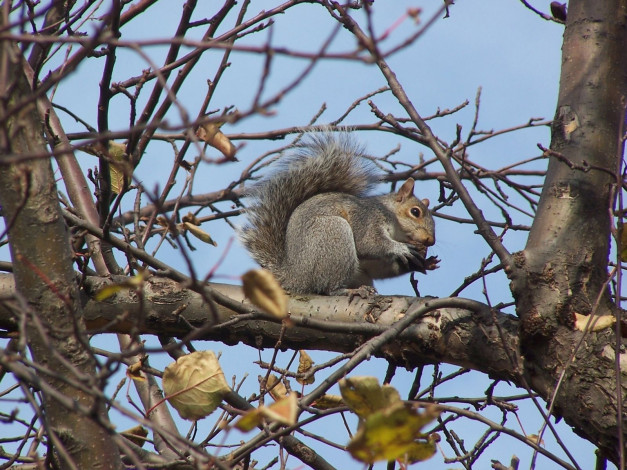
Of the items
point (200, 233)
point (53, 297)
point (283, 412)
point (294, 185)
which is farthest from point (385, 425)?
point (294, 185)

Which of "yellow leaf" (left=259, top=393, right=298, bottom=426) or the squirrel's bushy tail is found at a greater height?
the squirrel's bushy tail

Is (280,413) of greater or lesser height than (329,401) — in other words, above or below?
below

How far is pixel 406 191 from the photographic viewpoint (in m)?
4.30

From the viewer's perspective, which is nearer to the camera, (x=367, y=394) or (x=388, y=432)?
(x=388, y=432)

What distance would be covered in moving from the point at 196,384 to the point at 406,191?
2788 millimetres

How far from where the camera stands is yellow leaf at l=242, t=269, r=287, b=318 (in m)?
1.09

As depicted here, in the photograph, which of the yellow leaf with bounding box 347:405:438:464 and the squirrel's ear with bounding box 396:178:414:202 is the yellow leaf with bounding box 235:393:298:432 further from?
the squirrel's ear with bounding box 396:178:414:202

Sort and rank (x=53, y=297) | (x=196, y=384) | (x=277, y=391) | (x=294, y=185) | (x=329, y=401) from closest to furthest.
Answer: (x=53, y=297) < (x=196, y=384) < (x=329, y=401) < (x=277, y=391) < (x=294, y=185)

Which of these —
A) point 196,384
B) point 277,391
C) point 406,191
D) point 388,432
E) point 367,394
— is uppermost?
point 406,191

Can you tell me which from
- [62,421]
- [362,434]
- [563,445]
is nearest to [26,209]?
[62,421]

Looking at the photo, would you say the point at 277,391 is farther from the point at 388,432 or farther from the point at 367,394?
the point at 388,432

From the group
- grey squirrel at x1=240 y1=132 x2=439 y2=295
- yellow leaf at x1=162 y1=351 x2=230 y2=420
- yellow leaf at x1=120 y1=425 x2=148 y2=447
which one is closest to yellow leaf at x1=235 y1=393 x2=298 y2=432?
yellow leaf at x1=162 y1=351 x2=230 y2=420

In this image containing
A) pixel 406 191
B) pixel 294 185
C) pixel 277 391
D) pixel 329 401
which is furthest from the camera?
pixel 406 191

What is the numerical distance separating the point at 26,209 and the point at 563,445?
50.4 inches
